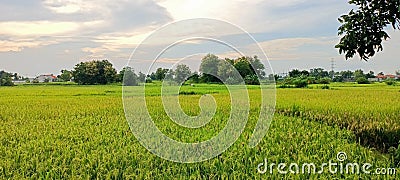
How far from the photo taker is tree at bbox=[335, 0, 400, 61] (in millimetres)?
→ 5715

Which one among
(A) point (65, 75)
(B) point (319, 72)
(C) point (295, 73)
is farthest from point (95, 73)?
(B) point (319, 72)

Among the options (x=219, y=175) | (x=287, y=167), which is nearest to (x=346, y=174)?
(x=287, y=167)

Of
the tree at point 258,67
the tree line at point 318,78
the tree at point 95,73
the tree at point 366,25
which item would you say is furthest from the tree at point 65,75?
the tree at point 366,25

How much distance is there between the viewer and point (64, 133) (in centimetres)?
668

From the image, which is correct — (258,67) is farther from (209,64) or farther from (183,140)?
(183,140)

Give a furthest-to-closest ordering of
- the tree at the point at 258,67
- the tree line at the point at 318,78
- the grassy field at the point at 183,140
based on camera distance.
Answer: the tree line at the point at 318,78
the tree at the point at 258,67
the grassy field at the point at 183,140

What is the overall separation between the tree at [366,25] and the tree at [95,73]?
3005 cm

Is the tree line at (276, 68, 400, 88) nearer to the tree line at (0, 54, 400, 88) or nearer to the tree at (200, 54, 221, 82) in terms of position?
the tree line at (0, 54, 400, 88)

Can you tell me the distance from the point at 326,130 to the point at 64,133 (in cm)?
504

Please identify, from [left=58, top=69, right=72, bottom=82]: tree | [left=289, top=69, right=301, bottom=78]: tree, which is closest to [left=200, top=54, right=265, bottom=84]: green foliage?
[left=289, top=69, right=301, bottom=78]: tree

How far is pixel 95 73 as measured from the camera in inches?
1366

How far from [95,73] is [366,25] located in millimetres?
31614

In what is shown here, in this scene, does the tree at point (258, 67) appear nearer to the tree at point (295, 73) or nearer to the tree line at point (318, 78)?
the tree line at point (318, 78)

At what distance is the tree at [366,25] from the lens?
5715mm
